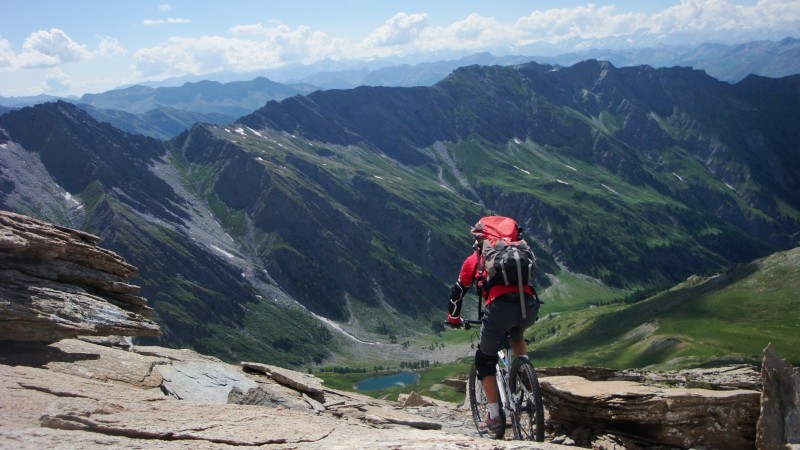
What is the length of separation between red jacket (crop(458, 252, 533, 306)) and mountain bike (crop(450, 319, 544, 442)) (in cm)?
139

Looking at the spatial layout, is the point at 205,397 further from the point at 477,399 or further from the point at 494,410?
the point at 494,410

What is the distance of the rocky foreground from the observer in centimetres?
1099

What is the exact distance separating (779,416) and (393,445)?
1006cm

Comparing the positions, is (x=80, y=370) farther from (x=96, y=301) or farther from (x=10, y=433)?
(x=10, y=433)

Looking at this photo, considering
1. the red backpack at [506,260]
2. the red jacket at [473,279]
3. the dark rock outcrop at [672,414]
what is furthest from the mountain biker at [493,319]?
the dark rock outcrop at [672,414]

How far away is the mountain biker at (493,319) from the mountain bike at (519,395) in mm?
191

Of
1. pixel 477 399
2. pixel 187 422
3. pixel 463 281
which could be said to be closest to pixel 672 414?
pixel 477 399

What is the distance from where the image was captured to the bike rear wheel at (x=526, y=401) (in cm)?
1320

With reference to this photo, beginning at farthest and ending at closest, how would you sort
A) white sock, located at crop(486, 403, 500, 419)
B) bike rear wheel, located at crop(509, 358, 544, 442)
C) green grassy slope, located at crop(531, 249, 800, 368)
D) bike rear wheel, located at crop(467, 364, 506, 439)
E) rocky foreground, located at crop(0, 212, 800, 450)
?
green grassy slope, located at crop(531, 249, 800, 368) < bike rear wheel, located at crop(467, 364, 506, 439) < white sock, located at crop(486, 403, 500, 419) < bike rear wheel, located at crop(509, 358, 544, 442) < rocky foreground, located at crop(0, 212, 800, 450)

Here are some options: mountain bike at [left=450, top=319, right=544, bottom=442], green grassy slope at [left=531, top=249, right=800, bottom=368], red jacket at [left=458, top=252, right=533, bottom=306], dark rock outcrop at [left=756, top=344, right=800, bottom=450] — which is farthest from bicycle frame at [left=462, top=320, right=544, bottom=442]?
green grassy slope at [left=531, top=249, right=800, bottom=368]

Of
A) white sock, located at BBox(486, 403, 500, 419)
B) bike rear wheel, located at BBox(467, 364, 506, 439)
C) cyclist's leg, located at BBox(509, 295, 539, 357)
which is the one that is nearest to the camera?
cyclist's leg, located at BBox(509, 295, 539, 357)

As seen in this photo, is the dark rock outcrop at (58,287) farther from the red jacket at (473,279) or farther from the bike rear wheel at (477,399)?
the red jacket at (473,279)

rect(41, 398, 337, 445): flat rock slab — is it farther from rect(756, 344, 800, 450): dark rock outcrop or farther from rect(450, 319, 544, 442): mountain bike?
rect(756, 344, 800, 450): dark rock outcrop

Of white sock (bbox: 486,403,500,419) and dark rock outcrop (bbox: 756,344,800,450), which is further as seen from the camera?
white sock (bbox: 486,403,500,419)
